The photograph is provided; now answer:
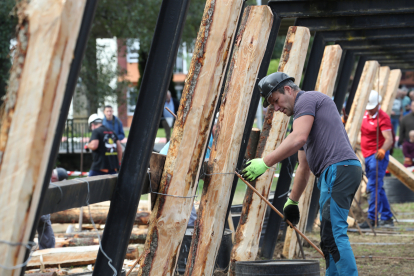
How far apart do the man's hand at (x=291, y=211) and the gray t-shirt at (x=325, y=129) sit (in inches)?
30.6

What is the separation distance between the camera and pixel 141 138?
3484mm

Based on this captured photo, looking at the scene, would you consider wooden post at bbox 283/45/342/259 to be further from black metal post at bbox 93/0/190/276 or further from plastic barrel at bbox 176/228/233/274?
black metal post at bbox 93/0/190/276

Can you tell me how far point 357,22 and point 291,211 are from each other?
297cm

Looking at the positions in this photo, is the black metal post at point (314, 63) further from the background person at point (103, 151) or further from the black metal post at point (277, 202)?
the background person at point (103, 151)

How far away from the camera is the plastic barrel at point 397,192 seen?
1209 centimetres

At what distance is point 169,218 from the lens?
3719 millimetres

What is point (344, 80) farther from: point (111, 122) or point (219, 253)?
point (111, 122)

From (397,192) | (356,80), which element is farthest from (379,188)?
(397,192)

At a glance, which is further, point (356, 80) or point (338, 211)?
point (356, 80)

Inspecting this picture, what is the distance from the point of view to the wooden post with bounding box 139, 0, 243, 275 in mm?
3723

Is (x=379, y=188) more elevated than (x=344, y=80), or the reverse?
(x=344, y=80)

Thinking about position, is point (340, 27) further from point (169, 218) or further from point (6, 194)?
point (6, 194)

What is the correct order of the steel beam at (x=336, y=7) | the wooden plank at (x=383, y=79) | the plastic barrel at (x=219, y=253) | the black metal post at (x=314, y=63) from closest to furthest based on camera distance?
the plastic barrel at (x=219, y=253), the steel beam at (x=336, y=7), the black metal post at (x=314, y=63), the wooden plank at (x=383, y=79)

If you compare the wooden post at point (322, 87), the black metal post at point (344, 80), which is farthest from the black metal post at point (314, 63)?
the black metal post at point (344, 80)
